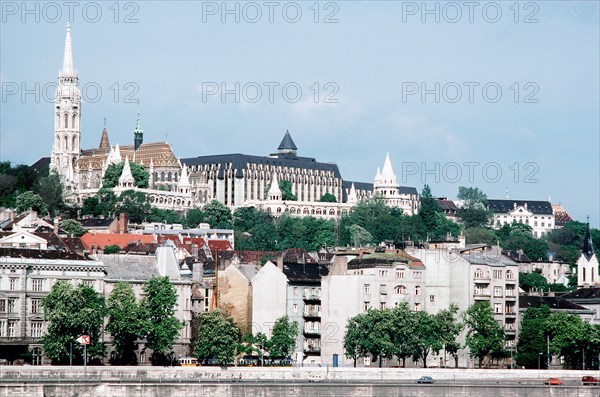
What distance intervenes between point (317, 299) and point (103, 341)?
18.9 m

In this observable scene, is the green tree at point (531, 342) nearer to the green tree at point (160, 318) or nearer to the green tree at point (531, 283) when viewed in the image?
the green tree at point (160, 318)

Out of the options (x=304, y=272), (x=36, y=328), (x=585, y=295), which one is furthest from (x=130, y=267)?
(x=585, y=295)

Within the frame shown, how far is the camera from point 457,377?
105 metres

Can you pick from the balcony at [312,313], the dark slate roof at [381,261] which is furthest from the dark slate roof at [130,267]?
the dark slate roof at [381,261]

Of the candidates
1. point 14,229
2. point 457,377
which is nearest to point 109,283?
point 457,377

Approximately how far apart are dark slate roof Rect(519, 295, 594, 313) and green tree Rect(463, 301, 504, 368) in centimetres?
1231

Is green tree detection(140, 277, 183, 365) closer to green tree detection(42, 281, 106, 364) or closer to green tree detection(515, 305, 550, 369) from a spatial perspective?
green tree detection(42, 281, 106, 364)

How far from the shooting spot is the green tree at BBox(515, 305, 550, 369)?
395ft

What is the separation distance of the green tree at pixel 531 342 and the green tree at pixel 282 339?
15.6 meters

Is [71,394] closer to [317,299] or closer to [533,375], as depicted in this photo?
[533,375]

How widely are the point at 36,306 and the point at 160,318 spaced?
807 centimetres

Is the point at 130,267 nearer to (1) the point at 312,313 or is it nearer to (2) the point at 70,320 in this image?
(1) the point at 312,313

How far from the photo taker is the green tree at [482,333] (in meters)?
119

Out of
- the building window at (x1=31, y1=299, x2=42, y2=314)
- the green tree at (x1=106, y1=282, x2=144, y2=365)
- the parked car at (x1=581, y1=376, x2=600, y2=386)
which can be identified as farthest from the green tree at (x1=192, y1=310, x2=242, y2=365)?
the parked car at (x1=581, y1=376, x2=600, y2=386)
